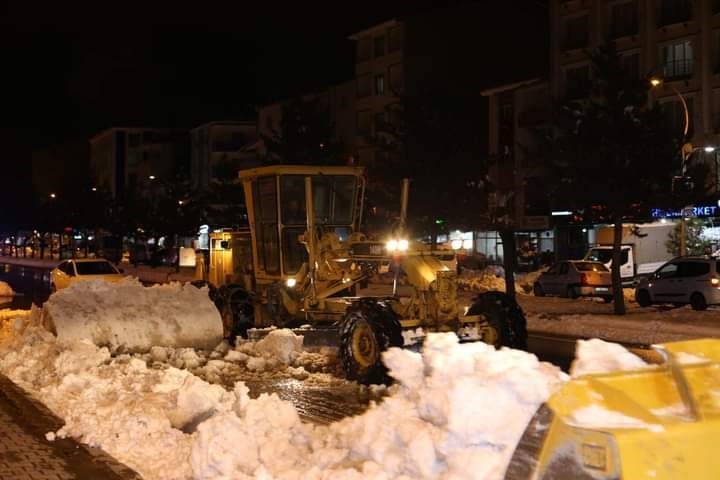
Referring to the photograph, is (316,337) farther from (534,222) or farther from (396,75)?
(396,75)

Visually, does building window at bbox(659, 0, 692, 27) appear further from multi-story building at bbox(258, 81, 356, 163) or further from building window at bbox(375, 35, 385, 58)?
multi-story building at bbox(258, 81, 356, 163)

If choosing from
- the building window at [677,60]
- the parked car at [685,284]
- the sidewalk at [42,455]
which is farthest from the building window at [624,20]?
the sidewalk at [42,455]

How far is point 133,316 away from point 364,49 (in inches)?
2279

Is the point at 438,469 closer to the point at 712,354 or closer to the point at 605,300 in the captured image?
the point at 712,354

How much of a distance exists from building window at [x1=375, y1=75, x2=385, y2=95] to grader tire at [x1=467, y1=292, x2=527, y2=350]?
5598cm

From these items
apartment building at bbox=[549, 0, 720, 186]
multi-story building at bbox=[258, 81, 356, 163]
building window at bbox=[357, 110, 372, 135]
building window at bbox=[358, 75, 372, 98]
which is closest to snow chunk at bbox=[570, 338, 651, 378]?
apartment building at bbox=[549, 0, 720, 186]

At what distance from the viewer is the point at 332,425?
315 inches

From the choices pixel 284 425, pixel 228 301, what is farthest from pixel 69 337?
pixel 284 425

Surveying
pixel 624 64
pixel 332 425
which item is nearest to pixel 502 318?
pixel 332 425

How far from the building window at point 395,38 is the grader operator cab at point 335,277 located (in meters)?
50.6

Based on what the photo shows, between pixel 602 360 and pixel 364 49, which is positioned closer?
pixel 602 360

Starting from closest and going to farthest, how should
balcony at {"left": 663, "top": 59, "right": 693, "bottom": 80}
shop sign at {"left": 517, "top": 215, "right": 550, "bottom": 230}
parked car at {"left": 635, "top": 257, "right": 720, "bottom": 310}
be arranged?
Answer: parked car at {"left": 635, "top": 257, "right": 720, "bottom": 310}
balcony at {"left": 663, "top": 59, "right": 693, "bottom": 80}
shop sign at {"left": 517, "top": 215, "right": 550, "bottom": 230}

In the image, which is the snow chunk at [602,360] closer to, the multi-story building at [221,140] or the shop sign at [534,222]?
the shop sign at [534,222]

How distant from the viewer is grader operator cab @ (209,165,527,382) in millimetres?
12742
